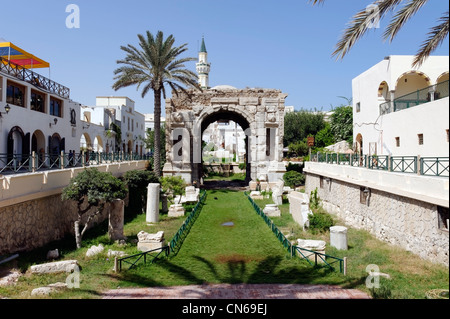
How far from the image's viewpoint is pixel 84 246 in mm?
11188

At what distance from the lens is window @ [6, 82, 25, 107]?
61.0ft

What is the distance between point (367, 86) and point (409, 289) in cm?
1773

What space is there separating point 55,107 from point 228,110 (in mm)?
13014

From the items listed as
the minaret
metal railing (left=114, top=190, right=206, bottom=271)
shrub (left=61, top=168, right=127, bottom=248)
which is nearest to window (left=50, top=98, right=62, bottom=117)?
shrub (left=61, top=168, right=127, bottom=248)

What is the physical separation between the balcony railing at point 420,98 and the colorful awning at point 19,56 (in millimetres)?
21667

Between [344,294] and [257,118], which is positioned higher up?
[257,118]

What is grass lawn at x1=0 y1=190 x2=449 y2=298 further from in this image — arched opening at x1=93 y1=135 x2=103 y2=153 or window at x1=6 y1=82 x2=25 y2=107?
arched opening at x1=93 y1=135 x2=103 y2=153

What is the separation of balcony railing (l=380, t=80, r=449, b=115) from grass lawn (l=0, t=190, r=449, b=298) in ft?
23.7

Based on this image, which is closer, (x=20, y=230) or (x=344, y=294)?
(x=344, y=294)

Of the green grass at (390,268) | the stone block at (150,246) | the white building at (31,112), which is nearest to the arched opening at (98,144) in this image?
the white building at (31,112)

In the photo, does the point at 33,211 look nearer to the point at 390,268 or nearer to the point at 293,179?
the point at 390,268
